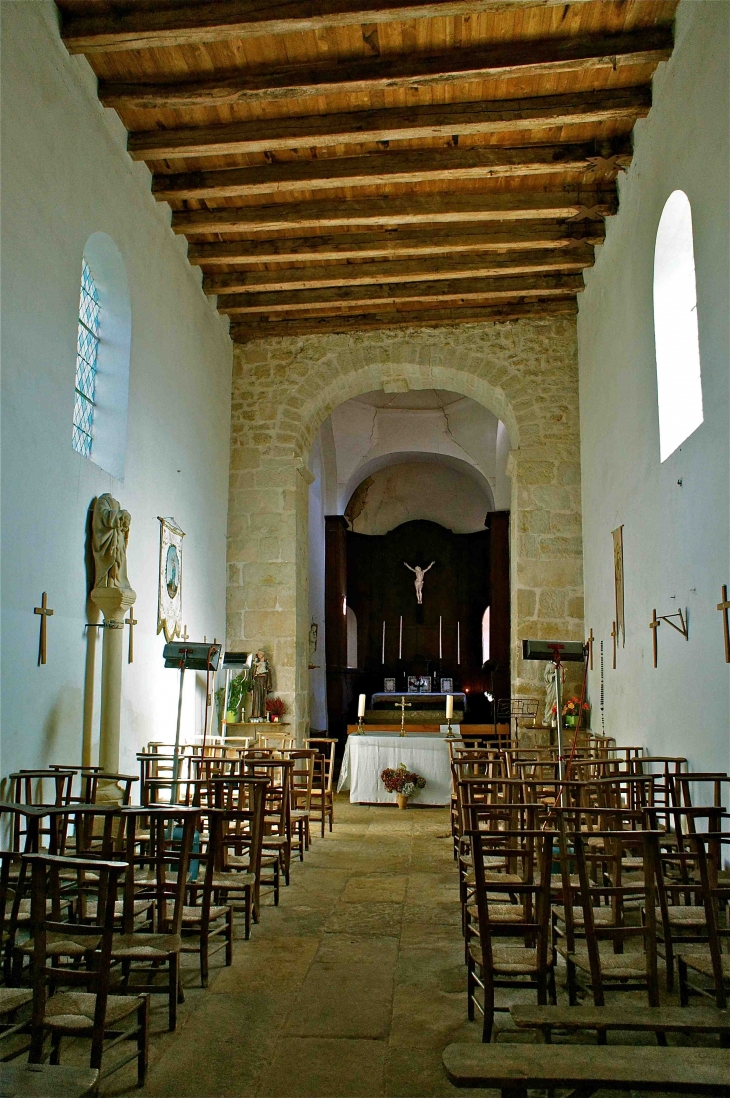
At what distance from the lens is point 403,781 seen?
377 inches

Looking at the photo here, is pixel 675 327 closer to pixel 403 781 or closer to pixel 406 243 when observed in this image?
pixel 406 243

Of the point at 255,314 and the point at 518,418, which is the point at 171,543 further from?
the point at 518,418

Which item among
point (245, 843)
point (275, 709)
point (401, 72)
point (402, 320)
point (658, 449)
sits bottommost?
point (245, 843)

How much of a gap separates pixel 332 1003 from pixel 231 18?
624cm

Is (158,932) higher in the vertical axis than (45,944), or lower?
lower

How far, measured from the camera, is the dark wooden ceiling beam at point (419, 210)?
28.1 feet

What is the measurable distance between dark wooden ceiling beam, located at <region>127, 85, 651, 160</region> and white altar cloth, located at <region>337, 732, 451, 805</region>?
6050 mm

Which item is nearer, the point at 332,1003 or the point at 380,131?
the point at 332,1003

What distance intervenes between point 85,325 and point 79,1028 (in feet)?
19.1

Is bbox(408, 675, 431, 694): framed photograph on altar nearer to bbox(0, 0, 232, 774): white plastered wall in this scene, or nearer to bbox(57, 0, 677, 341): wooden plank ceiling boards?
bbox(57, 0, 677, 341): wooden plank ceiling boards

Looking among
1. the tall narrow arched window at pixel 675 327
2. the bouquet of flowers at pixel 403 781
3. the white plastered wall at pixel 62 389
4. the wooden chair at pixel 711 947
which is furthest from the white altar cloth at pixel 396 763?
the wooden chair at pixel 711 947

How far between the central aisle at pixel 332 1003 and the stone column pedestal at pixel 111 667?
1656mm

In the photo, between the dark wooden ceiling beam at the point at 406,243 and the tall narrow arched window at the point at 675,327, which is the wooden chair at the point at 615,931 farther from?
the dark wooden ceiling beam at the point at 406,243

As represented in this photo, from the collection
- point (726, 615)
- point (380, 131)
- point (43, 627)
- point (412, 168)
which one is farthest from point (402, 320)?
point (726, 615)
